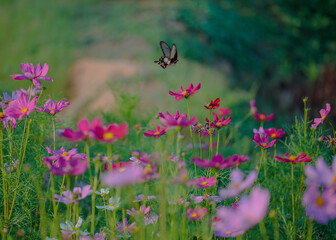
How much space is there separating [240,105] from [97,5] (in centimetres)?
357

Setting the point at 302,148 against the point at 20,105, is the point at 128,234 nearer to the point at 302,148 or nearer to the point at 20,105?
the point at 20,105

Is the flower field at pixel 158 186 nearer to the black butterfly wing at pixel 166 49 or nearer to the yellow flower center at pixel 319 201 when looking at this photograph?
the yellow flower center at pixel 319 201

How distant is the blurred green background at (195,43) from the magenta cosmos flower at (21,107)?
2455mm

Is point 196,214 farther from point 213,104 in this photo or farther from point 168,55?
point 168,55

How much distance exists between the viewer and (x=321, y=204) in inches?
29.1

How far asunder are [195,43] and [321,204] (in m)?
3.80

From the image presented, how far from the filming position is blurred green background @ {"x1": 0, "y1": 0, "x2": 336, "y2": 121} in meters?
3.96

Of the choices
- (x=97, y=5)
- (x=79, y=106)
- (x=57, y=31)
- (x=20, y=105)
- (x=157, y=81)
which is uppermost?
(x=97, y=5)

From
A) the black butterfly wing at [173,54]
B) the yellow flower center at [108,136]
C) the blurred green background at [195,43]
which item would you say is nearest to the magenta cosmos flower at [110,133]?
the yellow flower center at [108,136]

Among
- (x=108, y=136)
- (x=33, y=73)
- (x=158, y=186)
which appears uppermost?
(x=33, y=73)

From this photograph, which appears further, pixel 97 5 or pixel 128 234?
pixel 97 5

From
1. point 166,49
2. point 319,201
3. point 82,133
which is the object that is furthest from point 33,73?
point 319,201

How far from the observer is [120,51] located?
421 cm

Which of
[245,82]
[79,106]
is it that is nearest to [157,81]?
[79,106]
